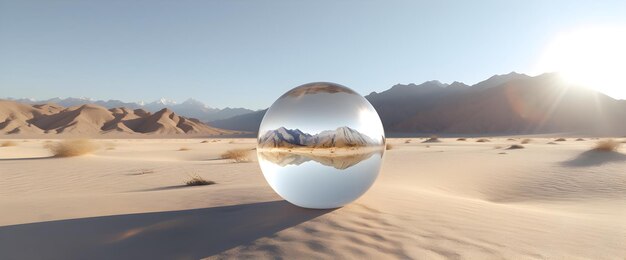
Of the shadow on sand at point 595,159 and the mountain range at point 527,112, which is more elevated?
the mountain range at point 527,112

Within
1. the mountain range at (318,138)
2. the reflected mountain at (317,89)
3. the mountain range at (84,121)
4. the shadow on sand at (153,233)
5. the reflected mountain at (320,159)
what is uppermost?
the mountain range at (84,121)

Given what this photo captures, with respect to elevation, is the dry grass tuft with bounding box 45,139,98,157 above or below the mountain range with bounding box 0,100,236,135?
below

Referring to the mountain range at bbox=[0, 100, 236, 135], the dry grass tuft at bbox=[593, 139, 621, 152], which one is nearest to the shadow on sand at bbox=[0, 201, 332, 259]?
the dry grass tuft at bbox=[593, 139, 621, 152]

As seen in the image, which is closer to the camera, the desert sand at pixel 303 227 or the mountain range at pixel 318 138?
the desert sand at pixel 303 227

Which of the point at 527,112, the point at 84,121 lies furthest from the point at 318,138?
the point at 84,121

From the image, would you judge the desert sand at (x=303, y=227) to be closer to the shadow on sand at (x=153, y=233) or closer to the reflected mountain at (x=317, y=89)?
the shadow on sand at (x=153, y=233)

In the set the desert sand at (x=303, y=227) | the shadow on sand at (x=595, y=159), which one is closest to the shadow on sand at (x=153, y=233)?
the desert sand at (x=303, y=227)

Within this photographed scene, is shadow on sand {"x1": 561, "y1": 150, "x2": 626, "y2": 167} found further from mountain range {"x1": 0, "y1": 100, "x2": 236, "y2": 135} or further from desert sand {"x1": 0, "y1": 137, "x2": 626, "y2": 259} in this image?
mountain range {"x1": 0, "y1": 100, "x2": 236, "y2": 135}

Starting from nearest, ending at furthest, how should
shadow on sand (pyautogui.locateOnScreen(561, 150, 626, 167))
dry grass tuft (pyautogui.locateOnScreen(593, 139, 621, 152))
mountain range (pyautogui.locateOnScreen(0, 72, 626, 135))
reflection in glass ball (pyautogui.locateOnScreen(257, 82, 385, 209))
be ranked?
1. reflection in glass ball (pyautogui.locateOnScreen(257, 82, 385, 209))
2. shadow on sand (pyautogui.locateOnScreen(561, 150, 626, 167))
3. dry grass tuft (pyautogui.locateOnScreen(593, 139, 621, 152))
4. mountain range (pyautogui.locateOnScreen(0, 72, 626, 135))

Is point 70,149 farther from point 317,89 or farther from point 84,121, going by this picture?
point 84,121
